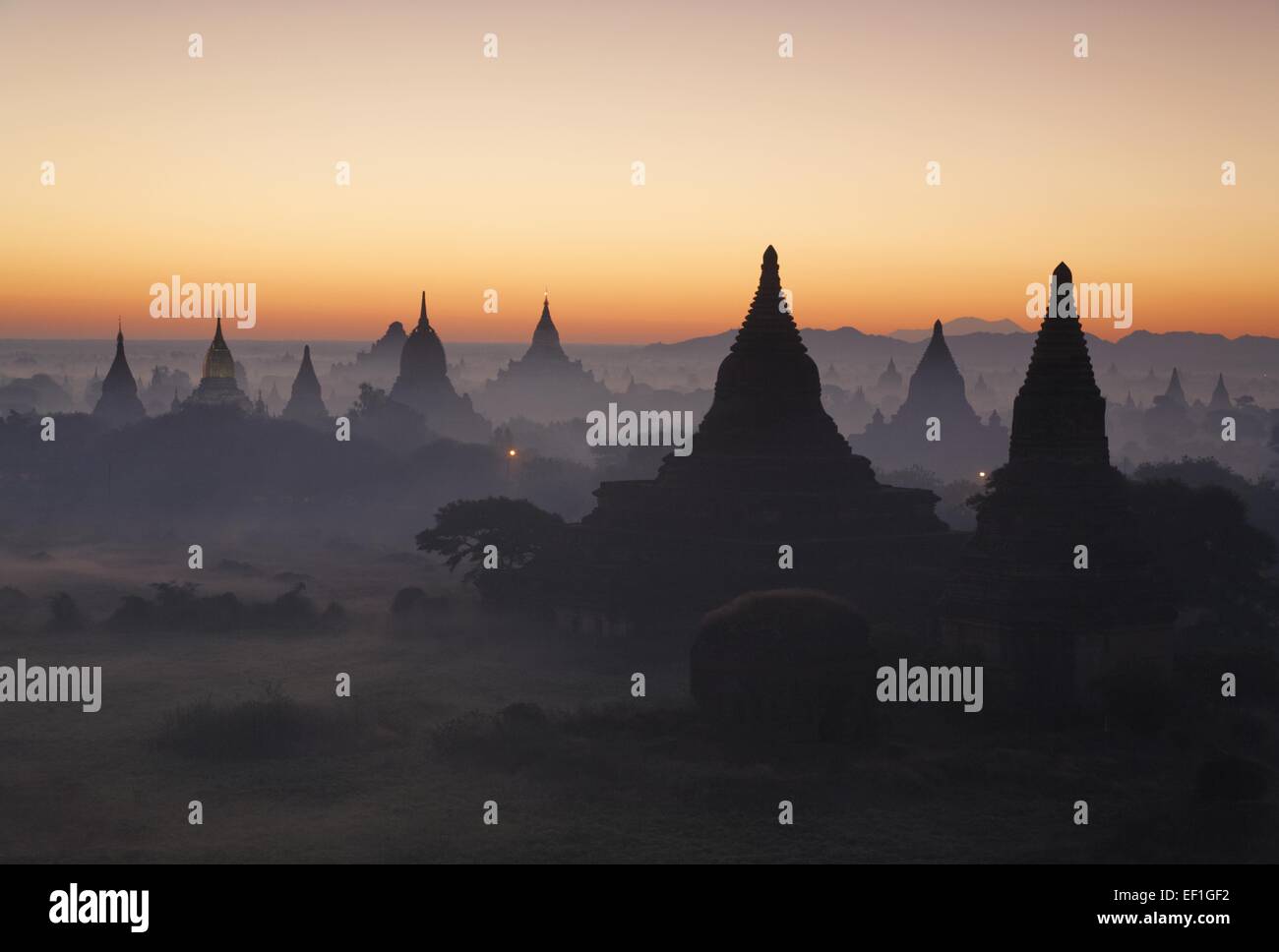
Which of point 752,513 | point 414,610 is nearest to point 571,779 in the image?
point 752,513

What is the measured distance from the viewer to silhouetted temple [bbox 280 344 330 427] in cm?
14275

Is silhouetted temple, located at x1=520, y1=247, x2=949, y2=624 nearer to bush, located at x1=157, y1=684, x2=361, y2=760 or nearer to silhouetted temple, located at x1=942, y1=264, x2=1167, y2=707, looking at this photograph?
silhouetted temple, located at x1=942, y1=264, x2=1167, y2=707

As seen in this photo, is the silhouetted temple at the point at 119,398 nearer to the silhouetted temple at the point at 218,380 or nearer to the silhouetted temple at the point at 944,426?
the silhouetted temple at the point at 218,380

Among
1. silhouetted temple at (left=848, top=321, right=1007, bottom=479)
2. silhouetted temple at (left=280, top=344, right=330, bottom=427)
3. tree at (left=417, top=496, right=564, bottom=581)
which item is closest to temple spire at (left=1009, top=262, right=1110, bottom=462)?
tree at (left=417, top=496, right=564, bottom=581)

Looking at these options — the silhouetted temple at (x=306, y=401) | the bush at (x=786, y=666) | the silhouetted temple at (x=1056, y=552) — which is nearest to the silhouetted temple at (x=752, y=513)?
the silhouetted temple at (x=1056, y=552)

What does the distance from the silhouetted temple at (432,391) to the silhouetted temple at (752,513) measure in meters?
91.7

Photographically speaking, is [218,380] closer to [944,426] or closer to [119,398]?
[119,398]

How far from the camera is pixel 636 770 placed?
33.2 metres

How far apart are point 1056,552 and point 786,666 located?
8075mm

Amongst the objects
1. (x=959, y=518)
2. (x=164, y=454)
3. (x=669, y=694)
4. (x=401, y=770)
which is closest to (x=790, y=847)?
(x=401, y=770)

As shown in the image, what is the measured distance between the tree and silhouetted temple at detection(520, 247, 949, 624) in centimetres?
312

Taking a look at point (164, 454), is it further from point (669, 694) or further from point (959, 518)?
point (669, 694)

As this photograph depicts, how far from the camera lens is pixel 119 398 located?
140m

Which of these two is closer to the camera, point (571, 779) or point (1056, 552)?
point (571, 779)
